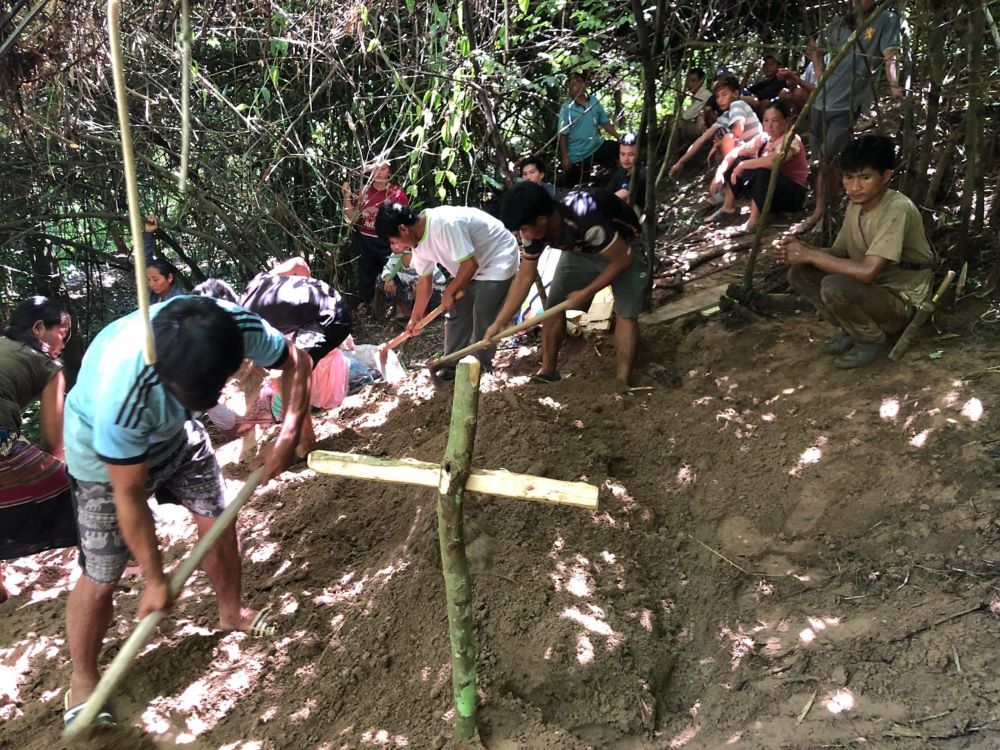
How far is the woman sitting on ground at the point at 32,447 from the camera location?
2.80 meters

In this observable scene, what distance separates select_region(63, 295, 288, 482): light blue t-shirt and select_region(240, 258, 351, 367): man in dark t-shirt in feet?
4.91

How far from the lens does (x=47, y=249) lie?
6.68 metres

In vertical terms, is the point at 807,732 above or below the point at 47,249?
below

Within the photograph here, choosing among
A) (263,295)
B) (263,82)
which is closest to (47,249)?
(263,82)

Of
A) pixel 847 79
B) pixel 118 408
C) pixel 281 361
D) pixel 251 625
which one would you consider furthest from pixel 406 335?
pixel 847 79

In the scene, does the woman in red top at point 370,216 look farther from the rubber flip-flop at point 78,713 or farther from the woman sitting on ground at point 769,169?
the rubber flip-flop at point 78,713

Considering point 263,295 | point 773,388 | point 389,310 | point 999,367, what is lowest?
point 389,310

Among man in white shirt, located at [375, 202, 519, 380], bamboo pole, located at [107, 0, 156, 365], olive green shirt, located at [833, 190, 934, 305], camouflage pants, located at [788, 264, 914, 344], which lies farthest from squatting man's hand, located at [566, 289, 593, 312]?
bamboo pole, located at [107, 0, 156, 365]

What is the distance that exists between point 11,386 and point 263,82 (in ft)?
12.0

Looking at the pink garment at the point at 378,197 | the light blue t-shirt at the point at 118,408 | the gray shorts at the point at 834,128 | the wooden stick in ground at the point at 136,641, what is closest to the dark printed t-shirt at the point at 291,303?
the light blue t-shirt at the point at 118,408

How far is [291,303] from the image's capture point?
12.5 ft

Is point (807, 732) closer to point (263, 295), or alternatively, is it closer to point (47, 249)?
point (263, 295)

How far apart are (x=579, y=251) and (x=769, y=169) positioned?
2.06 metres

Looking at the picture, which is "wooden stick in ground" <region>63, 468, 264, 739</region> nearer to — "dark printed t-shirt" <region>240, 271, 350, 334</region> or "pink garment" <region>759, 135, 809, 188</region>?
"dark printed t-shirt" <region>240, 271, 350, 334</region>
